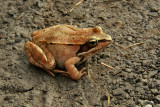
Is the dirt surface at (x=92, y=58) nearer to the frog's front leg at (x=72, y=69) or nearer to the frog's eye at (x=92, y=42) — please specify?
the frog's front leg at (x=72, y=69)

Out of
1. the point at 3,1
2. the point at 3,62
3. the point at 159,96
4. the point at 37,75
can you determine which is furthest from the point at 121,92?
the point at 3,1

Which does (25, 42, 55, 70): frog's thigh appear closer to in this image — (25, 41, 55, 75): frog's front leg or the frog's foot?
(25, 41, 55, 75): frog's front leg

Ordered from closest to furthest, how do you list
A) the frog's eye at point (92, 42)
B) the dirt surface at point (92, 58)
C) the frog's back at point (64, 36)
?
the dirt surface at point (92, 58)
the frog's eye at point (92, 42)
the frog's back at point (64, 36)

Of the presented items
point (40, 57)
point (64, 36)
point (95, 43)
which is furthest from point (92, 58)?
point (40, 57)

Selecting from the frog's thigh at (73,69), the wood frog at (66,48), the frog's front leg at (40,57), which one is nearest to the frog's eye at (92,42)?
the wood frog at (66,48)

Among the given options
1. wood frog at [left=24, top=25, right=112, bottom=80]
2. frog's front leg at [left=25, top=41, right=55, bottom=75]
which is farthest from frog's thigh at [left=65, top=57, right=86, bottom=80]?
frog's front leg at [left=25, top=41, right=55, bottom=75]

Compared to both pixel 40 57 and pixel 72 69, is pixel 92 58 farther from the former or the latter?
pixel 40 57

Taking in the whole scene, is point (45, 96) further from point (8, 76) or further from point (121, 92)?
point (121, 92)
